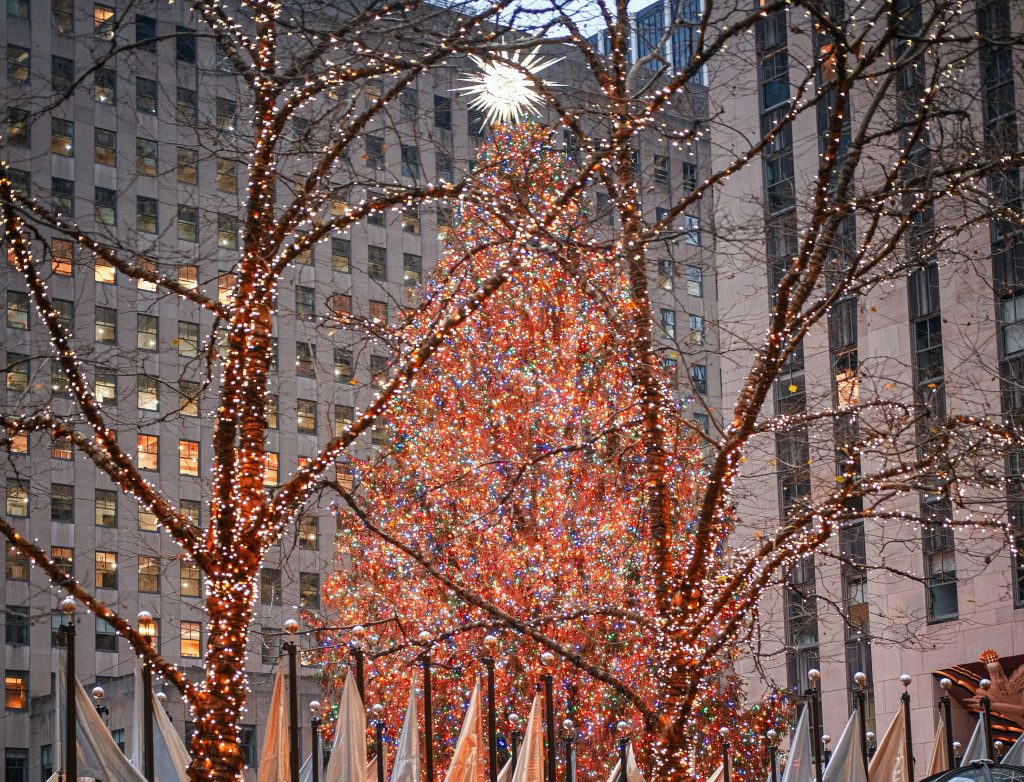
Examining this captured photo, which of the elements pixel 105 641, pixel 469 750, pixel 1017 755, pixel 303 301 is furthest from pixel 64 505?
pixel 1017 755

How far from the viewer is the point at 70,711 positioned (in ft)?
44.7

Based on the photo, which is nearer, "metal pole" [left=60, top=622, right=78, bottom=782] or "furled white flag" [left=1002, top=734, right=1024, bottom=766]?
"metal pole" [left=60, top=622, right=78, bottom=782]

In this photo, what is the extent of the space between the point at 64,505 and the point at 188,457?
5.82 metres

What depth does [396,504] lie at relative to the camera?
3406 cm

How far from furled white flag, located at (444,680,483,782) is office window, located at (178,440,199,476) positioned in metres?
49.5

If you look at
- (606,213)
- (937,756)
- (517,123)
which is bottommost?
(937,756)

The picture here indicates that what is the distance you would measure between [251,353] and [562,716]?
18439 millimetres

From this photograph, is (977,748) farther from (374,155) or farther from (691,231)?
(374,155)

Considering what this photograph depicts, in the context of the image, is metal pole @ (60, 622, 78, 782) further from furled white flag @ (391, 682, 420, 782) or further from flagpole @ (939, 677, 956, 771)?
flagpole @ (939, 677, 956, 771)

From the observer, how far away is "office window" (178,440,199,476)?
2630 inches

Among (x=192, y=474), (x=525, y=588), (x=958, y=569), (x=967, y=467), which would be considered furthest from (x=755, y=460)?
(x=192, y=474)

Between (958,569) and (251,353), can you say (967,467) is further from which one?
(958,569)

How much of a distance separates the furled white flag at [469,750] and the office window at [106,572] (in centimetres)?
4699

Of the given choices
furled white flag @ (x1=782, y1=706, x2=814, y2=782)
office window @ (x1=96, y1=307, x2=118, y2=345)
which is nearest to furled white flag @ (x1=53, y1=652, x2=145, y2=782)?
furled white flag @ (x1=782, y1=706, x2=814, y2=782)
